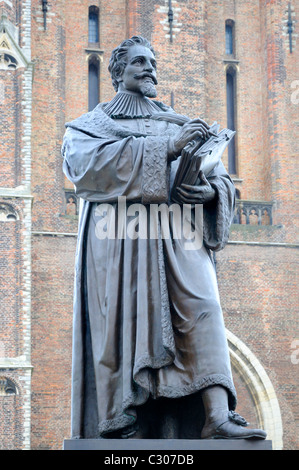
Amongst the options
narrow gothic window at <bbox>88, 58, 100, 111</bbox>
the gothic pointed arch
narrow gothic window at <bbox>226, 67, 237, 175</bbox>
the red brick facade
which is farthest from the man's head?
narrow gothic window at <bbox>226, 67, 237, 175</bbox>

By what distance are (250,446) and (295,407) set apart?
17.1 m

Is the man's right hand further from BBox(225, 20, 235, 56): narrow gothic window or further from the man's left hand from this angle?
BBox(225, 20, 235, 56): narrow gothic window

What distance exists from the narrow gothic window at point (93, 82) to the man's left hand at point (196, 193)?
17.7 metres

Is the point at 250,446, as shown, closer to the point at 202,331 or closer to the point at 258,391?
the point at 202,331

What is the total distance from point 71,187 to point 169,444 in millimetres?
17507

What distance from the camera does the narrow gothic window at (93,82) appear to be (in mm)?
21672

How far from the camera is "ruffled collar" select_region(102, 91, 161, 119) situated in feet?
14.5

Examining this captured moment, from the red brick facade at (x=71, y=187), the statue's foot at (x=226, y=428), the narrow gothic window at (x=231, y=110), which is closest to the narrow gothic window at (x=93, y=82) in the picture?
the red brick facade at (x=71, y=187)

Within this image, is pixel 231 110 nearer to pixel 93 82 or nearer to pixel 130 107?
pixel 93 82

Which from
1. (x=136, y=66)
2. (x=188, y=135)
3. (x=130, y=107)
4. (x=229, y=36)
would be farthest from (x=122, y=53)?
(x=229, y=36)

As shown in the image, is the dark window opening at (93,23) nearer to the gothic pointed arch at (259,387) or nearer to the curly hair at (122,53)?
the gothic pointed arch at (259,387)

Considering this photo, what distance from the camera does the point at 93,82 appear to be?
856 inches

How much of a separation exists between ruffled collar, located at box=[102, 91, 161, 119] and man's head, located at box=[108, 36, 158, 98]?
3 cm

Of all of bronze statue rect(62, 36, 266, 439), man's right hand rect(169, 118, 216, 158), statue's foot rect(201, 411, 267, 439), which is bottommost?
statue's foot rect(201, 411, 267, 439)
